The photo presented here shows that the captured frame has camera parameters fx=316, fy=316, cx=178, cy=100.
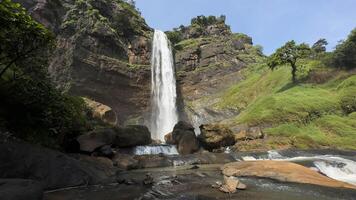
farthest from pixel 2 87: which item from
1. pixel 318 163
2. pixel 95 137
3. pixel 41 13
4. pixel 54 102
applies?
pixel 41 13

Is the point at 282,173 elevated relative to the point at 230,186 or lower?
elevated

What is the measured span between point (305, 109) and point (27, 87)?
31.8 metres

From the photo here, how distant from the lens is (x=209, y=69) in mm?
58812

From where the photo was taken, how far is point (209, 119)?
49281 mm

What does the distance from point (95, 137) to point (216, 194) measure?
42.5 ft

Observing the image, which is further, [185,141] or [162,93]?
[162,93]

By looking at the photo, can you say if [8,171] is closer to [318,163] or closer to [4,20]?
[4,20]

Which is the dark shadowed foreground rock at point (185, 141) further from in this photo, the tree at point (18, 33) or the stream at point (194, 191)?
the tree at point (18, 33)

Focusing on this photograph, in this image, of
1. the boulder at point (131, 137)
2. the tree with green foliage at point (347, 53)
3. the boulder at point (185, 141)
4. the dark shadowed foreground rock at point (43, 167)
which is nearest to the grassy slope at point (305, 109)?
the tree with green foliage at point (347, 53)

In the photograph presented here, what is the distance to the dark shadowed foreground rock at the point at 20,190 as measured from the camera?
348 inches

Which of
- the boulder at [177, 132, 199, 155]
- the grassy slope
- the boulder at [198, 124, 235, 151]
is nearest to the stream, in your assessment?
the boulder at [177, 132, 199, 155]

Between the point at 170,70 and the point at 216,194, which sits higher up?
the point at 170,70

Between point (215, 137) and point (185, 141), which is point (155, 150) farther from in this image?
point (215, 137)

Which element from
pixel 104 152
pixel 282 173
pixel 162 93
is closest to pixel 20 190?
pixel 282 173
